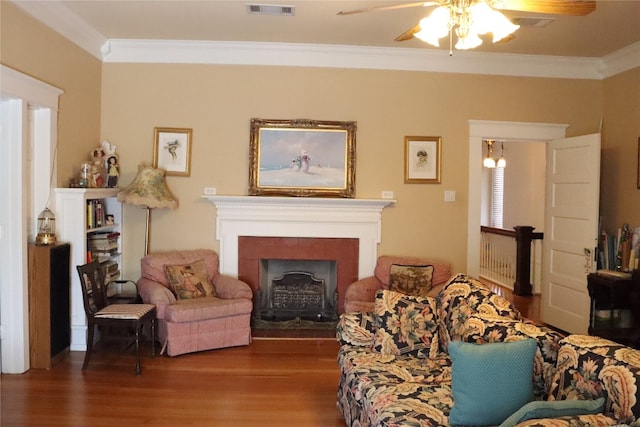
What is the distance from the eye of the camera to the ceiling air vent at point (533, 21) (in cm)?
433

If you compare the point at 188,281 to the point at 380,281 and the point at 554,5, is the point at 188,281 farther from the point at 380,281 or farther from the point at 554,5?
the point at 554,5

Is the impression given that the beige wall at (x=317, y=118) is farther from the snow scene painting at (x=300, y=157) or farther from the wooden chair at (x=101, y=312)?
the wooden chair at (x=101, y=312)

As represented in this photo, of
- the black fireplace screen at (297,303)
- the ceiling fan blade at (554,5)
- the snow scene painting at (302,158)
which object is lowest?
the black fireplace screen at (297,303)

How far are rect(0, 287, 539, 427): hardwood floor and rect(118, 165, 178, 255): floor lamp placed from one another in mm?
1384

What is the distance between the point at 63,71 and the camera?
451cm

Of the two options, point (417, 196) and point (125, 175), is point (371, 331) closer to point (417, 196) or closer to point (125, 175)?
point (417, 196)

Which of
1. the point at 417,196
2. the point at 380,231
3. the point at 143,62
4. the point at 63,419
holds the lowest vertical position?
the point at 63,419

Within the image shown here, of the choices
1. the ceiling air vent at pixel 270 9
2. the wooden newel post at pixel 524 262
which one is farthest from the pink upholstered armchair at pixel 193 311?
the wooden newel post at pixel 524 262

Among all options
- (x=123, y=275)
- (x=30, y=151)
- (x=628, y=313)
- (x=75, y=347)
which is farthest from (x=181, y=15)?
(x=628, y=313)

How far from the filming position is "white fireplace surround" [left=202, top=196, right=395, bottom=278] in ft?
17.5

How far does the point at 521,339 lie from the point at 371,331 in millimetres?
1108

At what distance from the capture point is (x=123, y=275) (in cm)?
544

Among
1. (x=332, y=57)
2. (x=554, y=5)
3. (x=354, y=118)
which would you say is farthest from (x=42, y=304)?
(x=554, y=5)

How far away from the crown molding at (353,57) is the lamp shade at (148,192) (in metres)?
1.23
